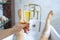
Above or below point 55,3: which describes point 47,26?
below

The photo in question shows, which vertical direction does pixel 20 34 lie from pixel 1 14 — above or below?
below

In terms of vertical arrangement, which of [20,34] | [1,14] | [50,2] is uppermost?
[50,2]

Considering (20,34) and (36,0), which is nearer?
(20,34)

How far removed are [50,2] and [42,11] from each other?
0.11m

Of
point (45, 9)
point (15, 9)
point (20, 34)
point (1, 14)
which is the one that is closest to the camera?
point (20, 34)

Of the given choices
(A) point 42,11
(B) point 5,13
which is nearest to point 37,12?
Answer: (A) point 42,11

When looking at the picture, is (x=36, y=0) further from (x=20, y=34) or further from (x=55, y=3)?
(x=20, y=34)

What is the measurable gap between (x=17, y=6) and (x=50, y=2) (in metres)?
0.32

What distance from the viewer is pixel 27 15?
1042 mm

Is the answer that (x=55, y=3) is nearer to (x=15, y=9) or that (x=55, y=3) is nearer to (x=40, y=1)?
(x=40, y=1)

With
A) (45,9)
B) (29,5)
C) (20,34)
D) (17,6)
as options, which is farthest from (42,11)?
(20,34)

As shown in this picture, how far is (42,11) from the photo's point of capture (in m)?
1.13

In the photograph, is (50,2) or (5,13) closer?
(5,13)

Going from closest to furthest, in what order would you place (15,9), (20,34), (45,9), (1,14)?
(20,34), (1,14), (15,9), (45,9)
